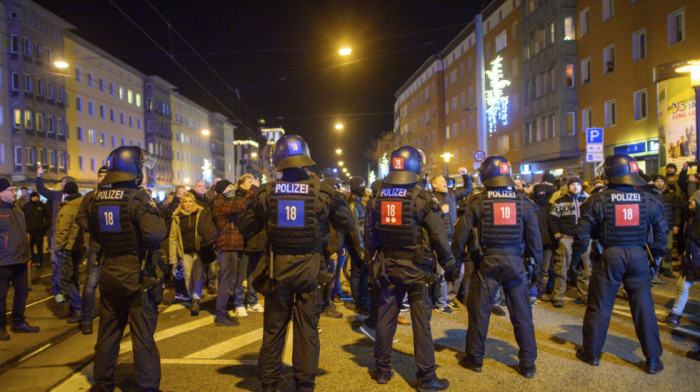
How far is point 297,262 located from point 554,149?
90.7ft

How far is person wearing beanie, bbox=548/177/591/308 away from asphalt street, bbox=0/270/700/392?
67 centimetres

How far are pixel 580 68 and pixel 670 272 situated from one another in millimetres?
20296

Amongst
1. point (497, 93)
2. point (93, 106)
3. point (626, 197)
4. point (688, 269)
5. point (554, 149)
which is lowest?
point (688, 269)

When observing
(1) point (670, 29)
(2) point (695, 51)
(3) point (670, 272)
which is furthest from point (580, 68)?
(3) point (670, 272)

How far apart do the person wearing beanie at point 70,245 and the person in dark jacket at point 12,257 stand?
1.95ft

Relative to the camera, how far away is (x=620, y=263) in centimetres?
521

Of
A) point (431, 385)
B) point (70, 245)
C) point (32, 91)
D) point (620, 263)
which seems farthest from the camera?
point (32, 91)

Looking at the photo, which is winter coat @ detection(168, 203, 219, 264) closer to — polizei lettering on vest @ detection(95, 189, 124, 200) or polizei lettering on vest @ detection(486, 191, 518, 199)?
polizei lettering on vest @ detection(95, 189, 124, 200)

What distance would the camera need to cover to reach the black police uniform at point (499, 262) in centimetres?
509

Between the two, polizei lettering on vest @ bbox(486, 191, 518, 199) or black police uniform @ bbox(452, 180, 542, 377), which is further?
polizei lettering on vest @ bbox(486, 191, 518, 199)

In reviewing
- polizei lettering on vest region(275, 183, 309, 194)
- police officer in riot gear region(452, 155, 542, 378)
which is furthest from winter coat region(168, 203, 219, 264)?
police officer in riot gear region(452, 155, 542, 378)

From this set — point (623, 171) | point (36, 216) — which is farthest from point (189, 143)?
point (623, 171)

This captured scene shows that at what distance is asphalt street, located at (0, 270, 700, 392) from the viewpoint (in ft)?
16.0

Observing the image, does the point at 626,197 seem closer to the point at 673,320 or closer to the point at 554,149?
the point at 673,320
